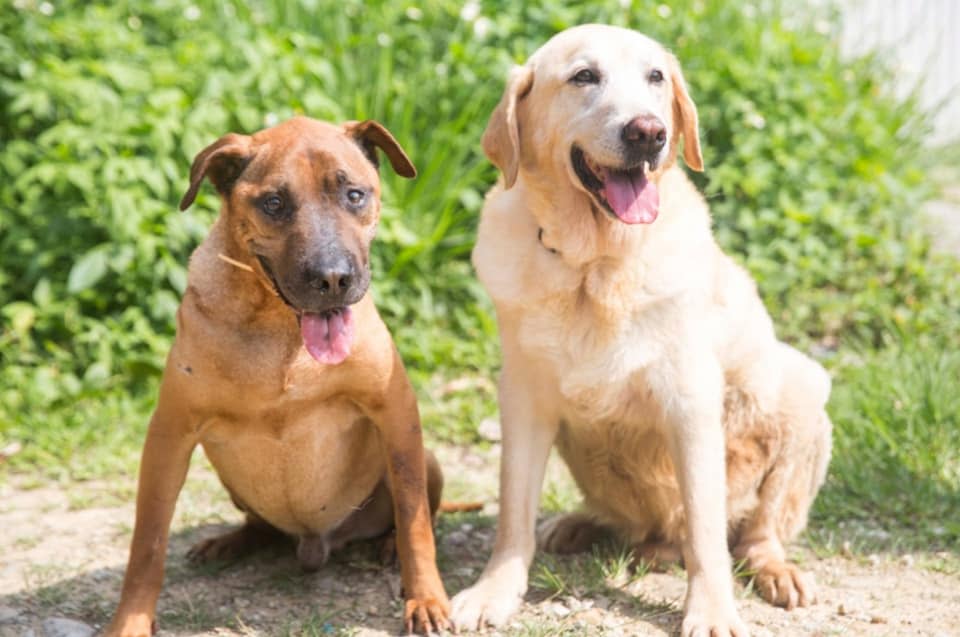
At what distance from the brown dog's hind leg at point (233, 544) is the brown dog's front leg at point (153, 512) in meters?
0.67


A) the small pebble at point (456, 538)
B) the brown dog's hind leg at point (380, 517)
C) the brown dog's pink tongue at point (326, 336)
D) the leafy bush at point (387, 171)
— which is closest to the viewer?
the brown dog's pink tongue at point (326, 336)

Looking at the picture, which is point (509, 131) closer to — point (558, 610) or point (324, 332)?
point (324, 332)

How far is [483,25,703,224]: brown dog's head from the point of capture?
12.1ft

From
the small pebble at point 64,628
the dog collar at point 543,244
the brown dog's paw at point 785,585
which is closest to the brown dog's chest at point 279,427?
the small pebble at point 64,628

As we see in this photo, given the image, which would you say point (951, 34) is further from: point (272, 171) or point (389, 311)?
point (272, 171)

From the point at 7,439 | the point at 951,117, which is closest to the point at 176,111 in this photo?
the point at 7,439

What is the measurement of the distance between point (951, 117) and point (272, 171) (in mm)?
6669

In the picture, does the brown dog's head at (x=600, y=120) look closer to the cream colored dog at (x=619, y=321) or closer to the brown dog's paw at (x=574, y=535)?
the cream colored dog at (x=619, y=321)

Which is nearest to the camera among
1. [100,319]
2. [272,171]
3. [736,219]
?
[272,171]

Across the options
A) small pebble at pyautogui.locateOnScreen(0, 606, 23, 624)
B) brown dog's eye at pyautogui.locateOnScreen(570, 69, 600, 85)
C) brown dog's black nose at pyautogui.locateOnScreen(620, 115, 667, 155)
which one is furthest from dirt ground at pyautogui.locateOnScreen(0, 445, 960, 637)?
brown dog's eye at pyautogui.locateOnScreen(570, 69, 600, 85)

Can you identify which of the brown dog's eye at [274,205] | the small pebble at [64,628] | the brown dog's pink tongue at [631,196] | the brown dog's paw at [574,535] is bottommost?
the small pebble at [64,628]

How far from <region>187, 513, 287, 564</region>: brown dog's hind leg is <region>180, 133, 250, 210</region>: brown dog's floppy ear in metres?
1.29

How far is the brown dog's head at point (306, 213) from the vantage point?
3.47 metres

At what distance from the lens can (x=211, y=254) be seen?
151 inches
